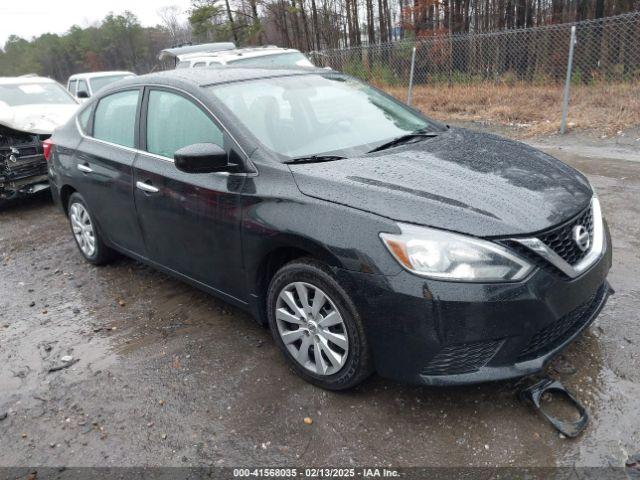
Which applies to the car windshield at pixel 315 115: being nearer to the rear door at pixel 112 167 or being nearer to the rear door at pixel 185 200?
the rear door at pixel 185 200

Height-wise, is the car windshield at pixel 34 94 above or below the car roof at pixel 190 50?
below

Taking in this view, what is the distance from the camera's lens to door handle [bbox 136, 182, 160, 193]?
11.7 feet

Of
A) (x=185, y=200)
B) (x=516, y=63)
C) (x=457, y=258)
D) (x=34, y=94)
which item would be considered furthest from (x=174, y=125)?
(x=516, y=63)

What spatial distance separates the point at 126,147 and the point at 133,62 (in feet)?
184

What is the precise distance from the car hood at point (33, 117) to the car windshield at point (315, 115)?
437 centimetres

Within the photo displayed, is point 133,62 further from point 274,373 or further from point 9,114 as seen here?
point 274,373

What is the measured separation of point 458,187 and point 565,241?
547 millimetres

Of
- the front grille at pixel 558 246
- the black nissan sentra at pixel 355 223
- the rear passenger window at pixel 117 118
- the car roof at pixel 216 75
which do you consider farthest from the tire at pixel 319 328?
the rear passenger window at pixel 117 118

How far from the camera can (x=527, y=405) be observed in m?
2.62

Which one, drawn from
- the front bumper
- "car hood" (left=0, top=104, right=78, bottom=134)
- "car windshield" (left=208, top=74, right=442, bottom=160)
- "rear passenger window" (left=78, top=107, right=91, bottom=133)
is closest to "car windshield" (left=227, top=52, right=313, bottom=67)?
"car hood" (left=0, top=104, right=78, bottom=134)

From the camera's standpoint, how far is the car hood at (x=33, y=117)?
23.3ft

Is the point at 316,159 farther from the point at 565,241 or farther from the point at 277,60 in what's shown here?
the point at 277,60

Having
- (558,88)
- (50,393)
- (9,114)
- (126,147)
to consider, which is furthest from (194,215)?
(558,88)

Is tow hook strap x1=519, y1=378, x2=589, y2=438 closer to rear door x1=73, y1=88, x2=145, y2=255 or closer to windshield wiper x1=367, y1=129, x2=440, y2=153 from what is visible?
windshield wiper x1=367, y1=129, x2=440, y2=153
